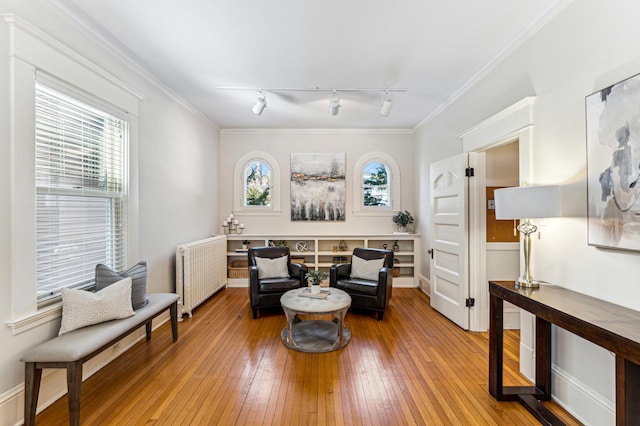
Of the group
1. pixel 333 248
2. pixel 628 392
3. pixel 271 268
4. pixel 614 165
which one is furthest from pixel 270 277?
pixel 614 165

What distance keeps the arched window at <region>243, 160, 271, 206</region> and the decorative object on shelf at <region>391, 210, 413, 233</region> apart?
7.98 feet

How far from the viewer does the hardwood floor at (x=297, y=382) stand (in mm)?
1943

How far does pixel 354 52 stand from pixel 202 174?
309cm

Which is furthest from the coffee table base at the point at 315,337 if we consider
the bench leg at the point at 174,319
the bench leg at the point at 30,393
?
the bench leg at the point at 30,393

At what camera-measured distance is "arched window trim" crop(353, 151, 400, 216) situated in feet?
17.8

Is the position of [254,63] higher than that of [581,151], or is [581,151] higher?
[254,63]

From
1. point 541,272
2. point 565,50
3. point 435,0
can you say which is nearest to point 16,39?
point 435,0

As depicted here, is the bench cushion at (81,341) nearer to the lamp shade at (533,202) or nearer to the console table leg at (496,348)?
the console table leg at (496,348)

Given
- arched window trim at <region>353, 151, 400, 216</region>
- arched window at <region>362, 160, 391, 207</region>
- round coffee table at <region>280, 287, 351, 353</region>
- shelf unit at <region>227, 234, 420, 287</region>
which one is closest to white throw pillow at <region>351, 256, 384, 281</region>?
round coffee table at <region>280, 287, 351, 353</region>

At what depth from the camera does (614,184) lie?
1668 mm

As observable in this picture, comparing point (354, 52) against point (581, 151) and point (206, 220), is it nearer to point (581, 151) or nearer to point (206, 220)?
point (581, 151)

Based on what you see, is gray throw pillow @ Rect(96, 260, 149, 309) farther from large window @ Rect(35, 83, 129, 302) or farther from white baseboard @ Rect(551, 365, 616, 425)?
white baseboard @ Rect(551, 365, 616, 425)

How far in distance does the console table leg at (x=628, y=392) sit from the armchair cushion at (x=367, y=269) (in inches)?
105

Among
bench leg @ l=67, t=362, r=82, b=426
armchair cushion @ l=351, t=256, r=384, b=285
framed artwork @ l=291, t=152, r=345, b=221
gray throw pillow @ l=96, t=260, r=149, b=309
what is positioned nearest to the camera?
bench leg @ l=67, t=362, r=82, b=426
